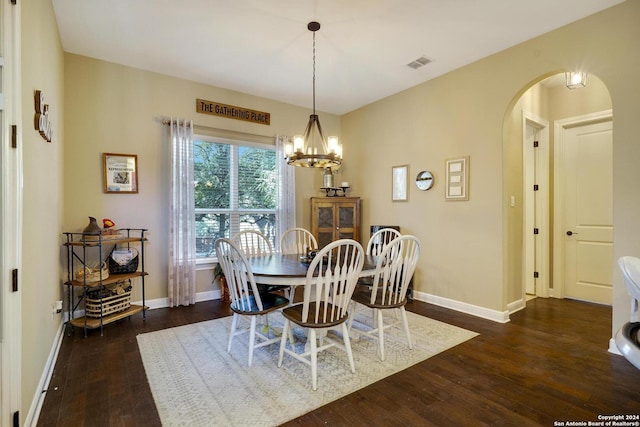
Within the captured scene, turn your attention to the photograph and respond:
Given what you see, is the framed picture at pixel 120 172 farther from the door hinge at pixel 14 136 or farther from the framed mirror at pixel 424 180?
the framed mirror at pixel 424 180

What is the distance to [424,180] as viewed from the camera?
4.02 metres

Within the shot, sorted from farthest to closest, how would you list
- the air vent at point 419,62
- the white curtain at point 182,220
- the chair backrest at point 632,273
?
1. the white curtain at point 182,220
2. the air vent at point 419,62
3. the chair backrest at point 632,273

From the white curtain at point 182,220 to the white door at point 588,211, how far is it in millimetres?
4854

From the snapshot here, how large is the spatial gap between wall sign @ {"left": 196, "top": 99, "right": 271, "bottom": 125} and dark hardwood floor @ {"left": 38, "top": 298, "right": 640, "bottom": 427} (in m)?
2.74

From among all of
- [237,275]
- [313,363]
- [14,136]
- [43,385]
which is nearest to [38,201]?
[14,136]

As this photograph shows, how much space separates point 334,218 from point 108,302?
2974mm

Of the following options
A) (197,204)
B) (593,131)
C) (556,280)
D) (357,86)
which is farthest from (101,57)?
(556,280)

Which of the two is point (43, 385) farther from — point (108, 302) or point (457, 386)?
point (457, 386)

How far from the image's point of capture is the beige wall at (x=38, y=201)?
1.64m

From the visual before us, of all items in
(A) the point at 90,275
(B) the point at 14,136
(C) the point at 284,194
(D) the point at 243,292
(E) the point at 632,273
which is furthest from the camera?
(C) the point at 284,194

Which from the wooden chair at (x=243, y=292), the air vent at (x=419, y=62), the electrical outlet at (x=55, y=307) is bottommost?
the electrical outlet at (x=55, y=307)

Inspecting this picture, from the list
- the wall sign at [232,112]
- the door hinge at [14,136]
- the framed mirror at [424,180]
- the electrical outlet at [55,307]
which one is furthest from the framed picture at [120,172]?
the framed mirror at [424,180]

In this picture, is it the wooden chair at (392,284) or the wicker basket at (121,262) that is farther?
the wicker basket at (121,262)

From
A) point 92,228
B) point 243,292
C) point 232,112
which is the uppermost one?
point 232,112
